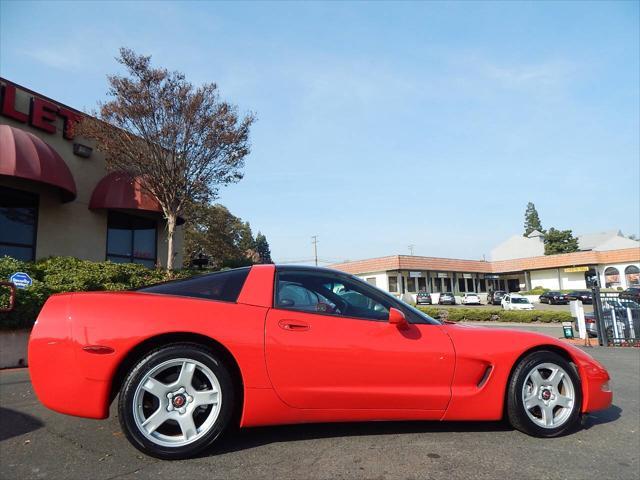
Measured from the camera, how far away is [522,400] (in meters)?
3.22

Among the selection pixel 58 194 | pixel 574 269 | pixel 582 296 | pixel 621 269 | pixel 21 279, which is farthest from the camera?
pixel 574 269

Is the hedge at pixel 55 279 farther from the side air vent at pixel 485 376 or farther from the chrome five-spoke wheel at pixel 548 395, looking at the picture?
the chrome five-spoke wheel at pixel 548 395

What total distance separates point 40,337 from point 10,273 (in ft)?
23.3

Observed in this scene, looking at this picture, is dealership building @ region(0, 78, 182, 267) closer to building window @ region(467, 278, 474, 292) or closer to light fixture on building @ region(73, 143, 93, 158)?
light fixture on building @ region(73, 143, 93, 158)

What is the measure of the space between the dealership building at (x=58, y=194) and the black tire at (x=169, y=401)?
10033 millimetres

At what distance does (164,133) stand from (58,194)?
355cm

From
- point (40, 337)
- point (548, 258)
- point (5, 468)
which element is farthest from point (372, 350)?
point (548, 258)

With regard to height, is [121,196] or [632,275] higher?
[121,196]

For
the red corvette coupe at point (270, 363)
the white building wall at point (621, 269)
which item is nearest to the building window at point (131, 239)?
the red corvette coupe at point (270, 363)

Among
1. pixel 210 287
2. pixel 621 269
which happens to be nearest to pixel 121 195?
pixel 210 287

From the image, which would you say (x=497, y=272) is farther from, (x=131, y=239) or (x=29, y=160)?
(x=29, y=160)

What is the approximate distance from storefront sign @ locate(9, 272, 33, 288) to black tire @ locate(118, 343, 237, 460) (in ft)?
24.0

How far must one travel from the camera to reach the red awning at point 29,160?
10312mm

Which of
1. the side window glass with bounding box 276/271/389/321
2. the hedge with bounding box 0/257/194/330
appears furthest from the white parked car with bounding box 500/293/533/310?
the side window glass with bounding box 276/271/389/321
